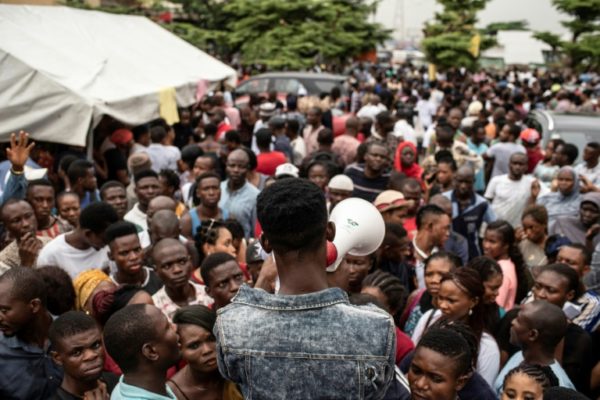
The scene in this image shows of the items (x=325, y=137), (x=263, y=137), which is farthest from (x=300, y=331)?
(x=325, y=137)

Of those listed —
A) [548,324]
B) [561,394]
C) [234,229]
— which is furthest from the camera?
[234,229]

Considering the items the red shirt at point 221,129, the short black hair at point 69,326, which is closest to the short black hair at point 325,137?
the red shirt at point 221,129

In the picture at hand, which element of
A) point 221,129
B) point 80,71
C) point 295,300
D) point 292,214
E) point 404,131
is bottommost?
point 404,131

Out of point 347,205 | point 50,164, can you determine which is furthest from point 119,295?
point 50,164

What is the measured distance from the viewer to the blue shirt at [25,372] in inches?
124

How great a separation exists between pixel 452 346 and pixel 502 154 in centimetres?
657

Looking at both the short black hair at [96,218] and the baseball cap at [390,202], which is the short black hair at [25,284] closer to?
the short black hair at [96,218]

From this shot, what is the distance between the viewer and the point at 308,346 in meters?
1.79

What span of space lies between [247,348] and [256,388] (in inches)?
4.8

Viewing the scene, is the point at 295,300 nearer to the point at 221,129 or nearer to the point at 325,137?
the point at 325,137

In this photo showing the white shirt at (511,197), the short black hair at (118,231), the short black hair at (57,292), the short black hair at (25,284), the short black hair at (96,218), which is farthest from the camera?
the white shirt at (511,197)

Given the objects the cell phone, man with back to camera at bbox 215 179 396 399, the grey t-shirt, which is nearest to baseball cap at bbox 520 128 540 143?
the grey t-shirt

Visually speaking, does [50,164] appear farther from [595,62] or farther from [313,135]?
[595,62]

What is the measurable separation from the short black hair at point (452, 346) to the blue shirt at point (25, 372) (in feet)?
5.91
